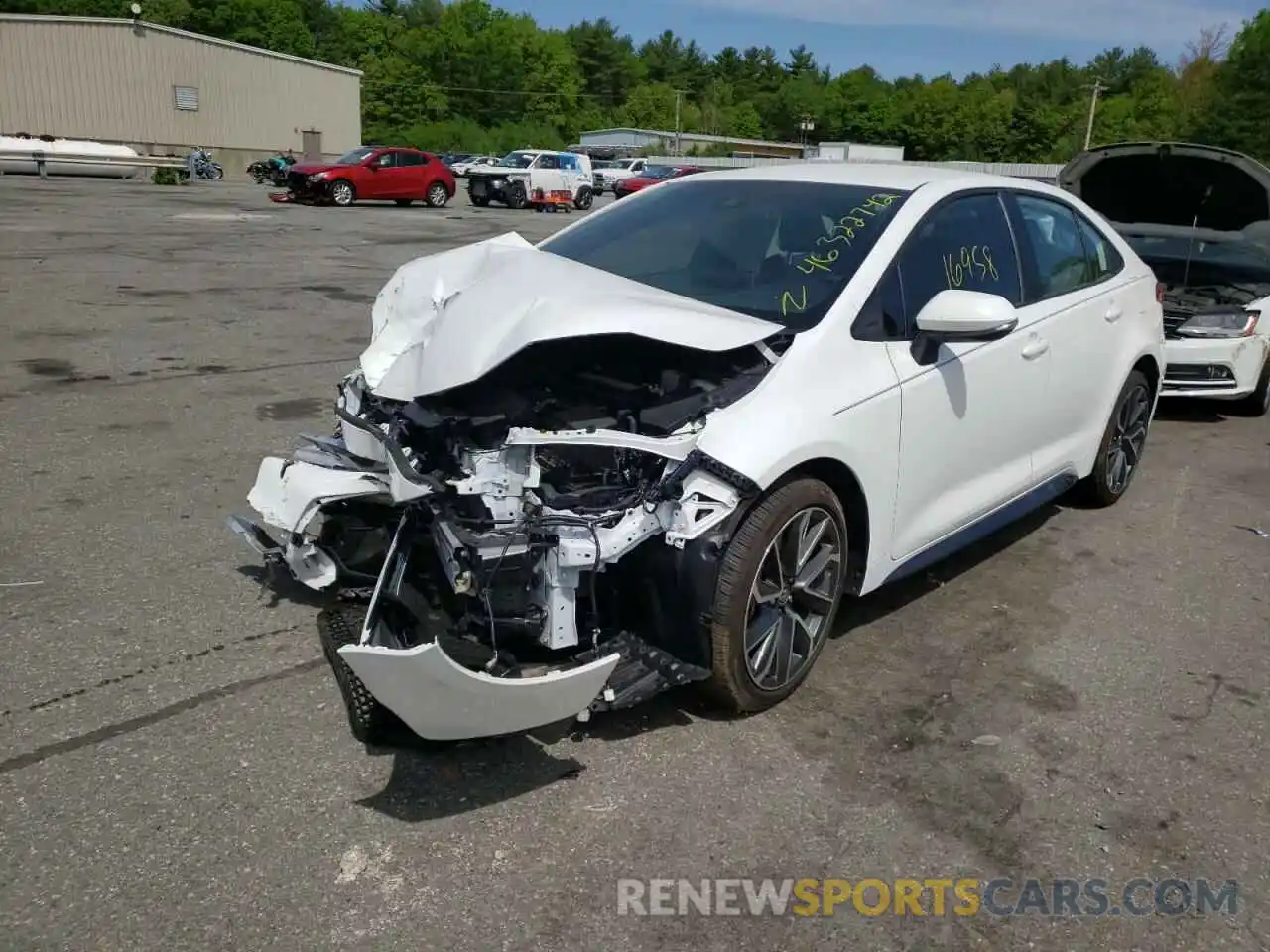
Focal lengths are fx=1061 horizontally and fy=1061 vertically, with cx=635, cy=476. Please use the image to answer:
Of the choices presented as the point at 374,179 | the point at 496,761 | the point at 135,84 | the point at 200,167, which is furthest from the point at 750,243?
the point at 135,84

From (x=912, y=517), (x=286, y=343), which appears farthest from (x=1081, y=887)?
(x=286, y=343)

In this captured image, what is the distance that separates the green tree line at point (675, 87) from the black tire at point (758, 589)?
62634 millimetres

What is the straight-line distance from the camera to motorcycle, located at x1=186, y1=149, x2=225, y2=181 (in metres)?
37.8

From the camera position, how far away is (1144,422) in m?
5.91

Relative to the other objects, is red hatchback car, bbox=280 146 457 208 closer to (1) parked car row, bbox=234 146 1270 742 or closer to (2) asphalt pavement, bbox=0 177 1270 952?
(2) asphalt pavement, bbox=0 177 1270 952

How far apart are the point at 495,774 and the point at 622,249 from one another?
226cm

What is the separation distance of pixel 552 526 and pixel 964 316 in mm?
1655

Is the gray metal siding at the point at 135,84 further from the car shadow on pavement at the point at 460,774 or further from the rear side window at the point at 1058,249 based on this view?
the car shadow on pavement at the point at 460,774

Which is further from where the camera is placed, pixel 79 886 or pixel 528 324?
pixel 528 324

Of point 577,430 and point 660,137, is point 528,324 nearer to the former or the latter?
point 577,430

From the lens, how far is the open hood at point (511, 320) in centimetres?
325

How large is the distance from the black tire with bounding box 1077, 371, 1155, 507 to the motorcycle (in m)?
37.2

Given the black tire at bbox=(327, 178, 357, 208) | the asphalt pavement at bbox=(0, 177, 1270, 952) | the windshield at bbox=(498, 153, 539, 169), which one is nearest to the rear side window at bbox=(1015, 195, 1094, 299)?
the asphalt pavement at bbox=(0, 177, 1270, 952)

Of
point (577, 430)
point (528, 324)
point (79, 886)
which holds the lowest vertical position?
point (79, 886)
